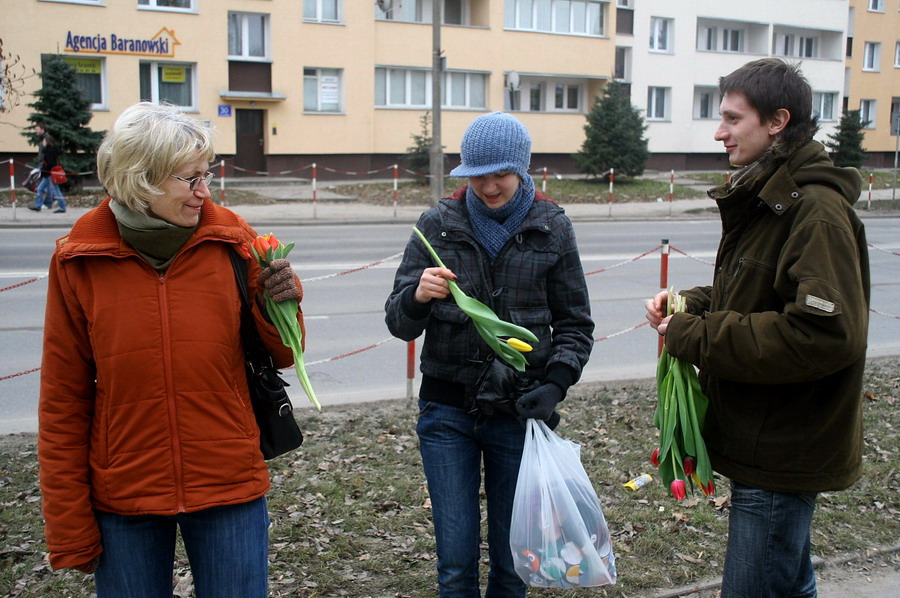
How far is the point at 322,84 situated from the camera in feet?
101

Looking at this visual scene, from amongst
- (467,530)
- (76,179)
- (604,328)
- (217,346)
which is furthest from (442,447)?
(76,179)

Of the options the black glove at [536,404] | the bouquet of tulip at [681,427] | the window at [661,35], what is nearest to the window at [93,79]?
the window at [661,35]

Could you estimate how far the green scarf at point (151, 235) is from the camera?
8.23 feet

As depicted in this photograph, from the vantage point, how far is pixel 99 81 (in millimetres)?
28016

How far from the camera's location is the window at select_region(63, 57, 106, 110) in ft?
90.3

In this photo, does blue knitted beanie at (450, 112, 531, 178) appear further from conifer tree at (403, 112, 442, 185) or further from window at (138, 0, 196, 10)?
window at (138, 0, 196, 10)

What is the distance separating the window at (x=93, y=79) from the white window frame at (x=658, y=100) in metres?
23.3

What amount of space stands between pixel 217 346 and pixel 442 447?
97 cm

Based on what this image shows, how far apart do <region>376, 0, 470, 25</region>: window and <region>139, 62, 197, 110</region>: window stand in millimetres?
6845

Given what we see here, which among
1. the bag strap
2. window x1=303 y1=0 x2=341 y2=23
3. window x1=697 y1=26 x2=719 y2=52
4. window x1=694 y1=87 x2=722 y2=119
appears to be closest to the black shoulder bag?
→ the bag strap

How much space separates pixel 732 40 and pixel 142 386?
45397mm

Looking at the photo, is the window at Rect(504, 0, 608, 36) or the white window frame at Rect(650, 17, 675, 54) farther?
the white window frame at Rect(650, 17, 675, 54)

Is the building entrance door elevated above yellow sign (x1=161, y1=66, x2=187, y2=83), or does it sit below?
below

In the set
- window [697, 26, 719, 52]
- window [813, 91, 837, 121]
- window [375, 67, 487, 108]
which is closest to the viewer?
window [375, 67, 487, 108]
